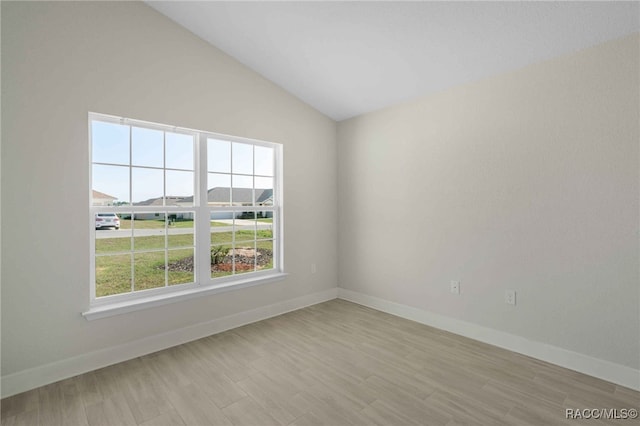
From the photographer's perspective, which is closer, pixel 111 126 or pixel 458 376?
pixel 458 376

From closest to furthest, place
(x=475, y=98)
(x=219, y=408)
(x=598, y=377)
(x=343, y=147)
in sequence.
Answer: (x=219, y=408)
(x=598, y=377)
(x=475, y=98)
(x=343, y=147)

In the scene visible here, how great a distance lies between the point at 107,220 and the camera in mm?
2562

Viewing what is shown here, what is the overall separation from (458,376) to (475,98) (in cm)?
247

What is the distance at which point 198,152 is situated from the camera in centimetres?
304

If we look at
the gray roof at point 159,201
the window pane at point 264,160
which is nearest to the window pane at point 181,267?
the gray roof at point 159,201

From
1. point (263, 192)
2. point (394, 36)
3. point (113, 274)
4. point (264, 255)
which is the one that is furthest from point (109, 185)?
point (394, 36)

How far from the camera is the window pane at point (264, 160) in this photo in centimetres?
356

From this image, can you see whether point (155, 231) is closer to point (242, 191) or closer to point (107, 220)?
point (107, 220)

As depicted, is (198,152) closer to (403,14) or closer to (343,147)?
(343,147)

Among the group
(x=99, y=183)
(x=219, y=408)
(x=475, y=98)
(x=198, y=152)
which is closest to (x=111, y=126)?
(x=99, y=183)

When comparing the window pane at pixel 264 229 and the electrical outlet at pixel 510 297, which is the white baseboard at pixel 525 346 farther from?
the window pane at pixel 264 229

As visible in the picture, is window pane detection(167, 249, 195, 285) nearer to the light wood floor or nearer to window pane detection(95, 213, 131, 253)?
window pane detection(95, 213, 131, 253)

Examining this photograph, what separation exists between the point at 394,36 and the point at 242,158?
6.47 ft

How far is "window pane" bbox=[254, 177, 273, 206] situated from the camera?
3.56 meters
